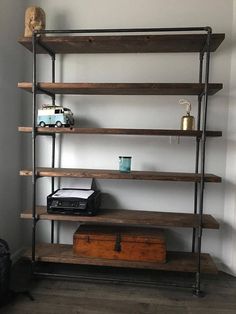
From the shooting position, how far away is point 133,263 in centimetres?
188

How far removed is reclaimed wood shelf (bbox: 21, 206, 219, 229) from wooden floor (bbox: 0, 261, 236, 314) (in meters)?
0.43

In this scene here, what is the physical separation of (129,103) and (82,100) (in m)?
0.40

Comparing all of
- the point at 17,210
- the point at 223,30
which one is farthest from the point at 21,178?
the point at 223,30

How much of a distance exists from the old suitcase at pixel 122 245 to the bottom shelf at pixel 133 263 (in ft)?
0.12

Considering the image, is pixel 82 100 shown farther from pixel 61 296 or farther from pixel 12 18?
pixel 61 296

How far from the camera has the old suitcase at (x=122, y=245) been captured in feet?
6.22

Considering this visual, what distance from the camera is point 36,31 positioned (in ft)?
5.97

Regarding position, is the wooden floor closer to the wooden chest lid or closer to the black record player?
the wooden chest lid

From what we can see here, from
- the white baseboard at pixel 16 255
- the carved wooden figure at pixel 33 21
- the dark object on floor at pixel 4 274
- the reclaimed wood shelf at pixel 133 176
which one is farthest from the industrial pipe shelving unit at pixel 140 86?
the white baseboard at pixel 16 255

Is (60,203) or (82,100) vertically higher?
(82,100)

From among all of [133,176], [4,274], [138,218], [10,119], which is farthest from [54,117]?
[4,274]

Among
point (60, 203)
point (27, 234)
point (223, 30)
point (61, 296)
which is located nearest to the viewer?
point (61, 296)

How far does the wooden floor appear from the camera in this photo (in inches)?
66.1

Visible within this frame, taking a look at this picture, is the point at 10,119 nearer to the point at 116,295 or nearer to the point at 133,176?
the point at 133,176
